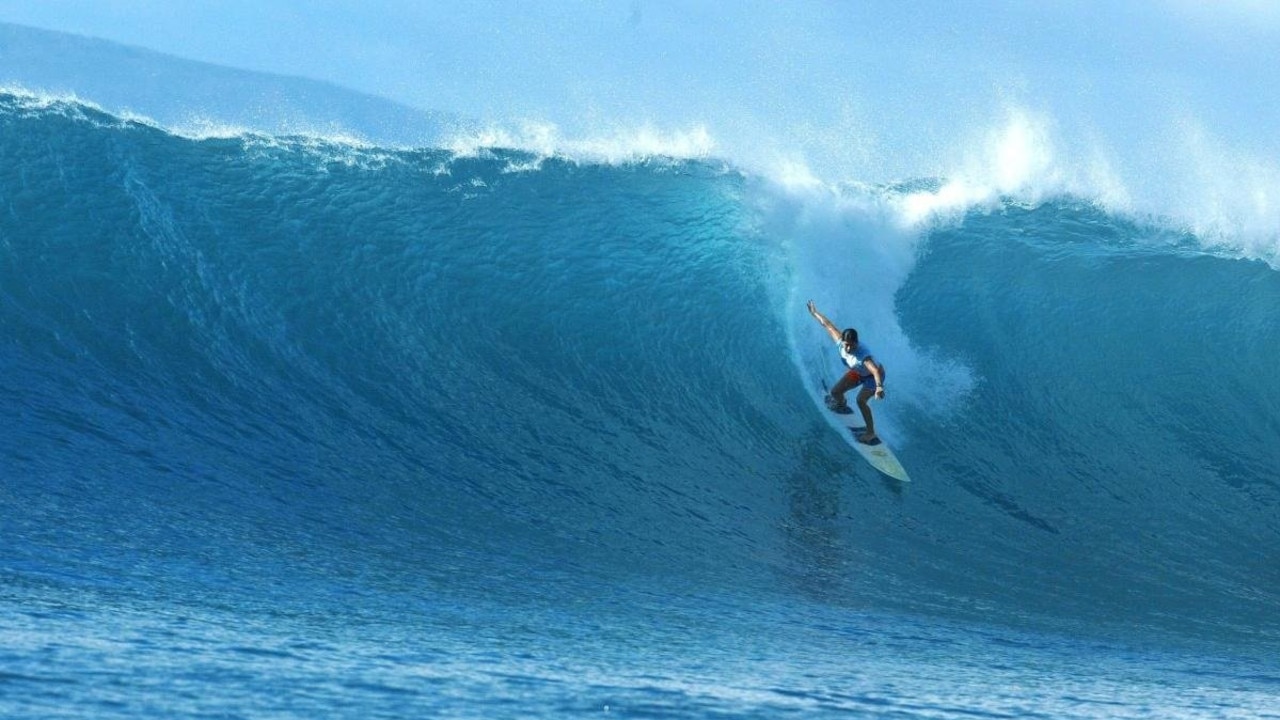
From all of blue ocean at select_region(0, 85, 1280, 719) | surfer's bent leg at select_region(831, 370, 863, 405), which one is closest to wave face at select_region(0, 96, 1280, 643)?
blue ocean at select_region(0, 85, 1280, 719)

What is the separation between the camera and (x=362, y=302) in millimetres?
11742

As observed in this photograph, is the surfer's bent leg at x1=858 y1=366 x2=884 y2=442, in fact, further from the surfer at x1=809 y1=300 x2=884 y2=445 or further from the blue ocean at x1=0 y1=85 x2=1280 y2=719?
the blue ocean at x1=0 y1=85 x2=1280 y2=719

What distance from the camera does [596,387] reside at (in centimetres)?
1092

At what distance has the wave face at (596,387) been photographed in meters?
7.58

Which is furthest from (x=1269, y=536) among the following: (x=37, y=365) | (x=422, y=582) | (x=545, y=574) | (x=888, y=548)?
(x=37, y=365)

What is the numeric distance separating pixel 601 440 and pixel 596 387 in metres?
1.06

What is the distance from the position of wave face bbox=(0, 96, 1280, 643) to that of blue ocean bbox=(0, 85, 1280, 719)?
5cm

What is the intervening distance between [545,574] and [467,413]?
3.05 metres

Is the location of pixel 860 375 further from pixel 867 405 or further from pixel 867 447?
pixel 867 447

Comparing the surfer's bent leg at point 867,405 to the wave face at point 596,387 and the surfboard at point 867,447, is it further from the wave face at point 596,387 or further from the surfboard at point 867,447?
the wave face at point 596,387

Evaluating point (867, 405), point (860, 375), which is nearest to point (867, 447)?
point (867, 405)

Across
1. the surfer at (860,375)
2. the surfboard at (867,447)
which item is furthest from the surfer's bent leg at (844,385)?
the surfboard at (867,447)

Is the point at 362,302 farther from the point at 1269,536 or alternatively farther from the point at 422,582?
the point at 1269,536

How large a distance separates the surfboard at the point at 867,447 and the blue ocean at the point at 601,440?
0.38 feet
